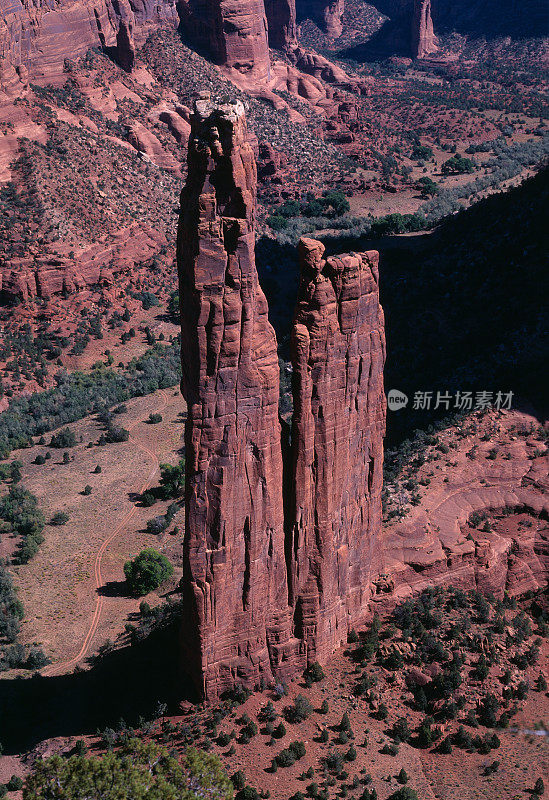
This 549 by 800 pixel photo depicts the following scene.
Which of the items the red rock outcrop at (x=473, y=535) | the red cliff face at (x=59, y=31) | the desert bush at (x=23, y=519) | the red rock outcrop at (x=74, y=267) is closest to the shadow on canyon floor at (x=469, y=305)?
the red rock outcrop at (x=473, y=535)

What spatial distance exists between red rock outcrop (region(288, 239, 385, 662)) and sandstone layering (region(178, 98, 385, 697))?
66mm

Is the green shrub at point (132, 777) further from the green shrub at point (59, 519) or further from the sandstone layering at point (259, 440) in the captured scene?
the green shrub at point (59, 519)

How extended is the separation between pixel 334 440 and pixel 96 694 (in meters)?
18.8

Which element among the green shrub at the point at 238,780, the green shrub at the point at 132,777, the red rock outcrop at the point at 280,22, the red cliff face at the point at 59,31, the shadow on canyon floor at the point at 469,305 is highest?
the red rock outcrop at the point at 280,22

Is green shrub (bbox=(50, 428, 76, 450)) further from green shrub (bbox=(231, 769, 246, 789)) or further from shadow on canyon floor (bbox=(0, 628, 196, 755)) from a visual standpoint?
green shrub (bbox=(231, 769, 246, 789))

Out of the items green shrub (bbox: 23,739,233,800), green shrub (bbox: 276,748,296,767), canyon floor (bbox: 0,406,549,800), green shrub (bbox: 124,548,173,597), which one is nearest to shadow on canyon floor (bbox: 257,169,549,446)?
canyon floor (bbox: 0,406,549,800)

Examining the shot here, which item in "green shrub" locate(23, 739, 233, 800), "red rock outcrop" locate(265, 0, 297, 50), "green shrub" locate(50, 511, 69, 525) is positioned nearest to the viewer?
"green shrub" locate(23, 739, 233, 800)

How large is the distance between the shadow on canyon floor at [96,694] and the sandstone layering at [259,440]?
4203mm

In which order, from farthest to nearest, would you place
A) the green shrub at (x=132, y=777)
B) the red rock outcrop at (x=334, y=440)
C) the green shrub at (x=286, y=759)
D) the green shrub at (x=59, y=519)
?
the green shrub at (x=59, y=519)
the green shrub at (x=286, y=759)
the red rock outcrop at (x=334, y=440)
the green shrub at (x=132, y=777)

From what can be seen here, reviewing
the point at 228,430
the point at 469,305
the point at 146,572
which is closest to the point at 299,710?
the point at 228,430

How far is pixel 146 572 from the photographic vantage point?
5369 centimetres

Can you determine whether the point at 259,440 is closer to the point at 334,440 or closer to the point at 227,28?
the point at 334,440

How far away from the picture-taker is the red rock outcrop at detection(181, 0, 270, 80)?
133913 mm

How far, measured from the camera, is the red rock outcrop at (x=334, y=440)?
35.4 m
